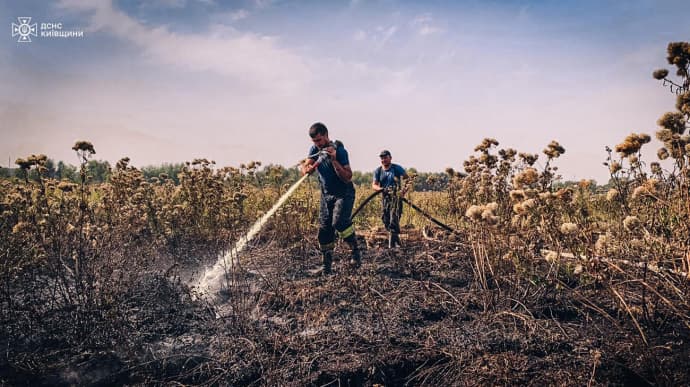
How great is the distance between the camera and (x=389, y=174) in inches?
305

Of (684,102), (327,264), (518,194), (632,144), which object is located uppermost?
(684,102)

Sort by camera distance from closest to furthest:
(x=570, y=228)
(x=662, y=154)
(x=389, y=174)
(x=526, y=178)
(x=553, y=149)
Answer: (x=570, y=228)
(x=526, y=178)
(x=662, y=154)
(x=553, y=149)
(x=389, y=174)

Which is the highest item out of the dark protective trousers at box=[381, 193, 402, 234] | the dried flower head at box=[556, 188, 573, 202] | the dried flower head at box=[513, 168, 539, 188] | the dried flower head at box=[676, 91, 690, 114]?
the dried flower head at box=[676, 91, 690, 114]

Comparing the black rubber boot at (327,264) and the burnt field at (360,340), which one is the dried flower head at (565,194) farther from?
the black rubber boot at (327,264)

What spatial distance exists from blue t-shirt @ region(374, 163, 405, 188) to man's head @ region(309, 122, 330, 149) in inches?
100

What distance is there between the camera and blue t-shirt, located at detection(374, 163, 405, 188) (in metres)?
7.71

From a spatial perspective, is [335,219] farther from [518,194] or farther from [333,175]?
[518,194]

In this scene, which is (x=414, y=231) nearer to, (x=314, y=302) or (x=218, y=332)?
(x=314, y=302)

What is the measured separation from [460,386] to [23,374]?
3.25 metres

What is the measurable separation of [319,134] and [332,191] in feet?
2.56

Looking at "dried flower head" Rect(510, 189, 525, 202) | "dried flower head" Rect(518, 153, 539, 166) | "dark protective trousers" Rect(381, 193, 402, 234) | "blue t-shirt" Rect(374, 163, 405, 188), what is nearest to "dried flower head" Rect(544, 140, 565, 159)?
"dried flower head" Rect(518, 153, 539, 166)

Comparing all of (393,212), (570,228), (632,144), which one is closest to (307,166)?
(393,212)

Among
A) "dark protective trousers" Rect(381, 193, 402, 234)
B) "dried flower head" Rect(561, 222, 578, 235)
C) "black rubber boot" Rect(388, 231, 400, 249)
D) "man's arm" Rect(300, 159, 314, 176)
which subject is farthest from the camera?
"black rubber boot" Rect(388, 231, 400, 249)

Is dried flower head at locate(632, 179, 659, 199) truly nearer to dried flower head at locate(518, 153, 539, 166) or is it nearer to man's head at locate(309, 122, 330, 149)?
dried flower head at locate(518, 153, 539, 166)
